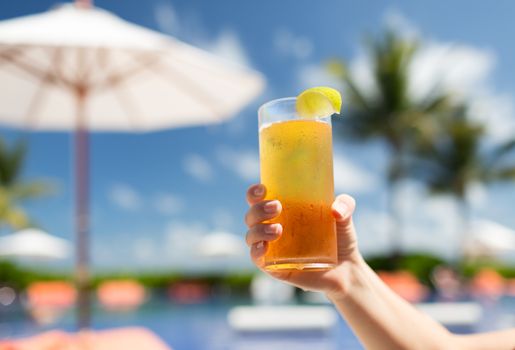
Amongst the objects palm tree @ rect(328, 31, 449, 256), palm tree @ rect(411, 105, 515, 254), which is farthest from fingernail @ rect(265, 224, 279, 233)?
palm tree @ rect(411, 105, 515, 254)

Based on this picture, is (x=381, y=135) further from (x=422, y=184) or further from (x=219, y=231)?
(x=219, y=231)

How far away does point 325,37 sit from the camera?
56.1m

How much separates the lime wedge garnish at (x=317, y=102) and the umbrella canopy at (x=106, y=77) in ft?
9.42

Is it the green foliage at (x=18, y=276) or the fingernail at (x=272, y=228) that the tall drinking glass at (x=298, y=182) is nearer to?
the fingernail at (x=272, y=228)

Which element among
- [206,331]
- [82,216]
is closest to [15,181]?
[206,331]

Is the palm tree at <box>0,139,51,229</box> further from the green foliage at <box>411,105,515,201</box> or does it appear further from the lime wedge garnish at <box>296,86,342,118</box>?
the lime wedge garnish at <box>296,86,342,118</box>

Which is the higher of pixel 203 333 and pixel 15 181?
pixel 15 181

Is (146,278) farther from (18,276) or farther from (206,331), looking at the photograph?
(206,331)

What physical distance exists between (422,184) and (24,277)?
17472mm

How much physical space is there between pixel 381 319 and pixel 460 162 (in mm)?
26522

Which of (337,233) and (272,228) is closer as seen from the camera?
(272,228)

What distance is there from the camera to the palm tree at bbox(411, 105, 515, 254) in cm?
2631

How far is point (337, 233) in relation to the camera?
5.99ft

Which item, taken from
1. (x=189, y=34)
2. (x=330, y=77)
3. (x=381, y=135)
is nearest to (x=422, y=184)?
(x=381, y=135)
